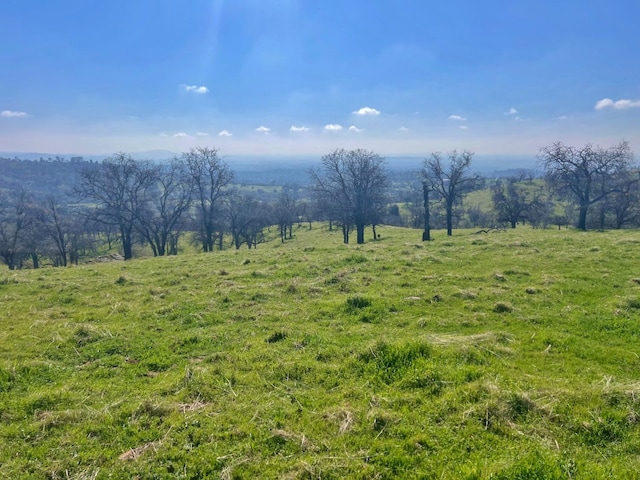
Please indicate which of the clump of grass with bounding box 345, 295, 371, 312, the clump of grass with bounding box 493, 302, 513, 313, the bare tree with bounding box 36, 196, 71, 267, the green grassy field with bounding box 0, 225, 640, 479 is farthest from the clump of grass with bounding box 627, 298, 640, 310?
the bare tree with bounding box 36, 196, 71, 267

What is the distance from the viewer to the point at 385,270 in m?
15.2

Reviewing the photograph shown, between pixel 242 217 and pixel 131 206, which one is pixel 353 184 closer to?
pixel 131 206

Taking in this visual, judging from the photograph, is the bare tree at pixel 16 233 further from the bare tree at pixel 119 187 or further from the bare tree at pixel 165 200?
the bare tree at pixel 165 200

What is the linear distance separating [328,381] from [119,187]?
39252 millimetres

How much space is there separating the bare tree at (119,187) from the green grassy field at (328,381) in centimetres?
2801

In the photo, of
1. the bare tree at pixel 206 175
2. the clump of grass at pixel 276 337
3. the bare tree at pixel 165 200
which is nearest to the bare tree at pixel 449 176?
the bare tree at pixel 206 175

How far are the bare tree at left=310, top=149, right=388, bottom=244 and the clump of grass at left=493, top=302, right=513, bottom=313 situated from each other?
95.5ft

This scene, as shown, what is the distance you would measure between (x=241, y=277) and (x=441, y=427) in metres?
11.1

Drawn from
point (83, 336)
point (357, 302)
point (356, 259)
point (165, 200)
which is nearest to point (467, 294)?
point (357, 302)

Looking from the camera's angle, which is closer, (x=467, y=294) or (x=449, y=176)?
(x=467, y=294)

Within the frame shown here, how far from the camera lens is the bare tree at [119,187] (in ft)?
120

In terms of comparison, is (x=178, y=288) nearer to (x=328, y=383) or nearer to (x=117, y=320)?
(x=117, y=320)

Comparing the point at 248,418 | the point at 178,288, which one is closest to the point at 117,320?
the point at 178,288

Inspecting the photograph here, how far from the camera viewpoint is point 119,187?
3819 centimetres
